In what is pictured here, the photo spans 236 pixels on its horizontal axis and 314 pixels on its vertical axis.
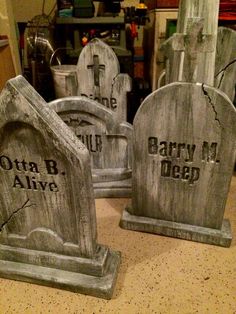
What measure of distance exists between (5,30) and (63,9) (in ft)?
1.63

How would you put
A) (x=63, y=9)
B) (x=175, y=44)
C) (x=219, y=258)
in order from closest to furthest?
(x=175, y=44) < (x=219, y=258) < (x=63, y=9)

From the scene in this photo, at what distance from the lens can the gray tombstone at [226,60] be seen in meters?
1.31

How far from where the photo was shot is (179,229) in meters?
1.02

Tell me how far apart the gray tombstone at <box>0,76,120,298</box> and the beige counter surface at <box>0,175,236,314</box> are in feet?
0.12

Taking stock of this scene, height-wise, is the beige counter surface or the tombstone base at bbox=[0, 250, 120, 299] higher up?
the tombstone base at bbox=[0, 250, 120, 299]

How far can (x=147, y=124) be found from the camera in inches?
35.9

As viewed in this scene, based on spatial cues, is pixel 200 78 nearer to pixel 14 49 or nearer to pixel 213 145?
pixel 213 145

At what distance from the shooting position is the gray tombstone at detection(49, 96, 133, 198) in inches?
45.9

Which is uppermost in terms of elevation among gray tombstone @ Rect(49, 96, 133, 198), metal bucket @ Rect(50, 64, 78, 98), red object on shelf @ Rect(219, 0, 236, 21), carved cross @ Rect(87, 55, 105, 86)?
red object on shelf @ Rect(219, 0, 236, 21)

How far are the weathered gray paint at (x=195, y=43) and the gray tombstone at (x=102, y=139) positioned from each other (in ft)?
1.09

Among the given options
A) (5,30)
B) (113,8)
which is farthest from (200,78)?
(5,30)

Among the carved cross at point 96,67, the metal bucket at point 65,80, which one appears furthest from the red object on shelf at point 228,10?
the metal bucket at point 65,80

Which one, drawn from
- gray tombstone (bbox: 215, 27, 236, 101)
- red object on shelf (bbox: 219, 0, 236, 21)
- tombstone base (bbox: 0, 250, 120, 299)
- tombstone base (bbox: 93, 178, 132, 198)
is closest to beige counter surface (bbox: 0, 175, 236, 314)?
tombstone base (bbox: 0, 250, 120, 299)

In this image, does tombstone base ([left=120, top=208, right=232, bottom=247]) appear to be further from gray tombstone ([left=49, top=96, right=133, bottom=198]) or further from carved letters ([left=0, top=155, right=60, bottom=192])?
carved letters ([left=0, top=155, right=60, bottom=192])
